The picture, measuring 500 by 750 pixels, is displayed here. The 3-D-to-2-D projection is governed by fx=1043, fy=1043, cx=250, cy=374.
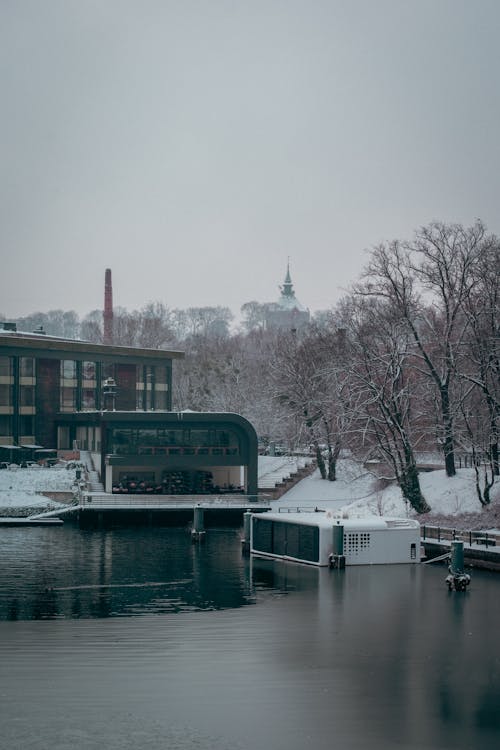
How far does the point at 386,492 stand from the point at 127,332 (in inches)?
3369

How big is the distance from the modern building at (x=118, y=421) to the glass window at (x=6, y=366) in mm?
79

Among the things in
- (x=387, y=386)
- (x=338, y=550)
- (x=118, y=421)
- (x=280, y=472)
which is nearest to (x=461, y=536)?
(x=338, y=550)

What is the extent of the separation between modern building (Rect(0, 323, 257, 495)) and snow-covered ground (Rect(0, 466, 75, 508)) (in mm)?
3013

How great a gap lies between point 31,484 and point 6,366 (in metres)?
14.5

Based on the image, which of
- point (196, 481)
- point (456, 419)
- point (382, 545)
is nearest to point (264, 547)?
point (382, 545)

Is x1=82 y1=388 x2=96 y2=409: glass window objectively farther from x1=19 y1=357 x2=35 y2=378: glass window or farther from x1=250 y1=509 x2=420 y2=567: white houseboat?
x1=250 y1=509 x2=420 y2=567: white houseboat

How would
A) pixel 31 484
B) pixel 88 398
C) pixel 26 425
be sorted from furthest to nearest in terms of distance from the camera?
pixel 88 398 → pixel 26 425 → pixel 31 484

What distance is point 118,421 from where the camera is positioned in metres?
74.0

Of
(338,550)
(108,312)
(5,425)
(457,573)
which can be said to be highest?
(108,312)

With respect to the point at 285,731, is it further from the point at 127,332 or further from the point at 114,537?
the point at 127,332

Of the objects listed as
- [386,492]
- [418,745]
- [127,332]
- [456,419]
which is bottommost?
[418,745]

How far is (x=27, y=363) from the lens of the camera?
84.1 m

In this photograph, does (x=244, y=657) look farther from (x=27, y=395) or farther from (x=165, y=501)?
(x=27, y=395)

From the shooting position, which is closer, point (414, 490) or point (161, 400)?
point (414, 490)
